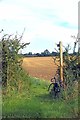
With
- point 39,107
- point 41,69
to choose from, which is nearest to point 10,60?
point 39,107

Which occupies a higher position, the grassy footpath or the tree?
the tree

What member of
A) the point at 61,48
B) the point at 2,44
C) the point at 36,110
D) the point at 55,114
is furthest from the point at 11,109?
the point at 2,44

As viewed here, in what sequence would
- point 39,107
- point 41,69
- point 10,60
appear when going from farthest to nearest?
point 41,69 → point 10,60 → point 39,107

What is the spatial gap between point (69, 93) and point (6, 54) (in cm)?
516

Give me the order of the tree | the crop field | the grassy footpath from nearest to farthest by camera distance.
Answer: the grassy footpath → the tree → the crop field

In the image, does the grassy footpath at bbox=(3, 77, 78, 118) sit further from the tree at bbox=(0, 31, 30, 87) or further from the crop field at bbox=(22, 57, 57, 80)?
the crop field at bbox=(22, 57, 57, 80)

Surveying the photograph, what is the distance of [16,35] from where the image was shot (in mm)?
13633

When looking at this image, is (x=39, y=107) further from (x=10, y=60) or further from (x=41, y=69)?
(x=41, y=69)

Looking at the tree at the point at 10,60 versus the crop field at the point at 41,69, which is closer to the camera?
the tree at the point at 10,60

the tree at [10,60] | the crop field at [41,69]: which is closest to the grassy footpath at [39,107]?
the tree at [10,60]

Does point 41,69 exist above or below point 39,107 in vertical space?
above

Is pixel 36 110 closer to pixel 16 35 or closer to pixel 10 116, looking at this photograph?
pixel 10 116

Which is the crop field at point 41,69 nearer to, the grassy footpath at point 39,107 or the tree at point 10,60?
the tree at point 10,60

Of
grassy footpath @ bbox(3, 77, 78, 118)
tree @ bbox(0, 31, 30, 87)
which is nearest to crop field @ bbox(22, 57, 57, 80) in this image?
tree @ bbox(0, 31, 30, 87)
